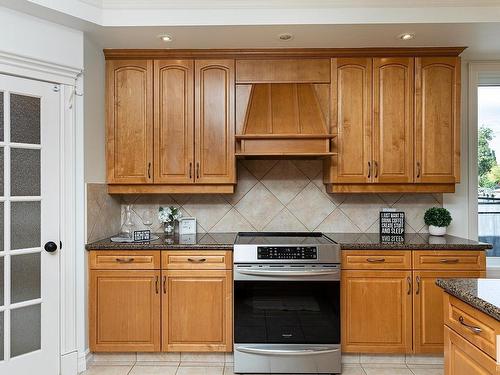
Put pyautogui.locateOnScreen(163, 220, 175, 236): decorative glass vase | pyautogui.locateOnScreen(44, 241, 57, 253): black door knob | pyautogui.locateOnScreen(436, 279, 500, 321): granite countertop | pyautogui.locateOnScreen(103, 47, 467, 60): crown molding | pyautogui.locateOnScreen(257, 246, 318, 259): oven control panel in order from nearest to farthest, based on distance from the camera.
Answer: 1. pyautogui.locateOnScreen(436, 279, 500, 321): granite countertop
2. pyautogui.locateOnScreen(44, 241, 57, 253): black door knob
3. pyautogui.locateOnScreen(257, 246, 318, 259): oven control panel
4. pyautogui.locateOnScreen(103, 47, 467, 60): crown molding
5. pyautogui.locateOnScreen(163, 220, 175, 236): decorative glass vase

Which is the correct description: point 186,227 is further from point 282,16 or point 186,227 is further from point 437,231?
point 437,231

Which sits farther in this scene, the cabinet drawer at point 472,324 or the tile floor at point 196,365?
the tile floor at point 196,365

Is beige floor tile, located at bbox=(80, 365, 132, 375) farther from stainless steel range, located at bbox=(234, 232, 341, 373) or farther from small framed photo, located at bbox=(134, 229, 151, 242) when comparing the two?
small framed photo, located at bbox=(134, 229, 151, 242)

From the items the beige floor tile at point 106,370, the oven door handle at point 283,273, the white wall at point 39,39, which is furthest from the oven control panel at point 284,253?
the white wall at point 39,39

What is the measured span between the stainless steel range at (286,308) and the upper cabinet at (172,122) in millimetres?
764

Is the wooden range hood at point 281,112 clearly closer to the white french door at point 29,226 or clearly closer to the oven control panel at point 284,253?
the oven control panel at point 284,253

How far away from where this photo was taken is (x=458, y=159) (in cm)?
294

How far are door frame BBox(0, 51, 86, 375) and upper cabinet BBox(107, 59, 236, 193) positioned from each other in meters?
Answer: 0.34

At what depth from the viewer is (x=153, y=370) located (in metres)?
2.69

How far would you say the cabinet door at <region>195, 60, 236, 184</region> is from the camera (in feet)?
9.76

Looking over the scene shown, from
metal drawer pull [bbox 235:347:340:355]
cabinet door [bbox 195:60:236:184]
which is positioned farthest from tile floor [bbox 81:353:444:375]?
cabinet door [bbox 195:60:236:184]

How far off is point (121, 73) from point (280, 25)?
134cm

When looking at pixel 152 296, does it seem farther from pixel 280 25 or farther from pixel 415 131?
pixel 415 131

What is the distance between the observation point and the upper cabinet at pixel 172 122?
297cm
